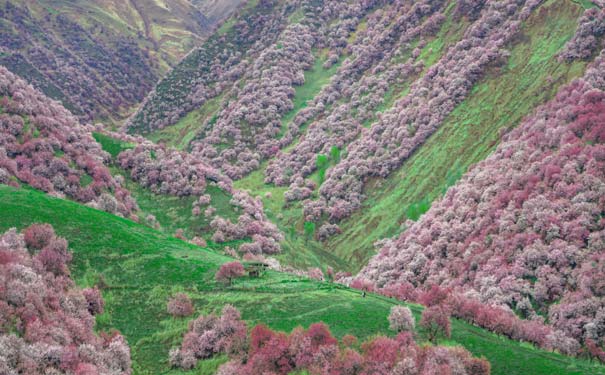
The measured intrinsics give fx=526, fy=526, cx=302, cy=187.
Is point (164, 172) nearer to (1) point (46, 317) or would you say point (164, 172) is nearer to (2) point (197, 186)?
(2) point (197, 186)

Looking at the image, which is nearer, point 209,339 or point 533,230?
point 209,339

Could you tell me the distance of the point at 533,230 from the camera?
89.9m

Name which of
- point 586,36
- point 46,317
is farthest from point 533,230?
point 46,317

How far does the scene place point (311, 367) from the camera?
1932 inches

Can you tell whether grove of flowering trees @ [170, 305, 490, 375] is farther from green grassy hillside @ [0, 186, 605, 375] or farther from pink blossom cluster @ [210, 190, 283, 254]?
pink blossom cluster @ [210, 190, 283, 254]

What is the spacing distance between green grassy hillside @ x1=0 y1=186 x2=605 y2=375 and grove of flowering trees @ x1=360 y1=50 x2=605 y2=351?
406 inches

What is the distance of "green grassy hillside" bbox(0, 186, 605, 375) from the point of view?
55.5 meters

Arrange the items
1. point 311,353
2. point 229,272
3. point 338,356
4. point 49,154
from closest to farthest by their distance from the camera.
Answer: point 338,356
point 311,353
point 229,272
point 49,154

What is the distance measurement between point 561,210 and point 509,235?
9.57 meters

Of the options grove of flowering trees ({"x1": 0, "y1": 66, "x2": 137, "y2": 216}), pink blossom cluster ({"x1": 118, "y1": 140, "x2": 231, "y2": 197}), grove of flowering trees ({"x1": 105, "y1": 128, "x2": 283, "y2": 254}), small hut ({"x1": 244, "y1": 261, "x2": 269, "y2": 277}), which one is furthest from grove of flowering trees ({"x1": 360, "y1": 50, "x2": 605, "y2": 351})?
grove of flowering trees ({"x1": 0, "y1": 66, "x2": 137, "y2": 216})

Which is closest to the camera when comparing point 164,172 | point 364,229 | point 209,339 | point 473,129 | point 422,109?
point 209,339

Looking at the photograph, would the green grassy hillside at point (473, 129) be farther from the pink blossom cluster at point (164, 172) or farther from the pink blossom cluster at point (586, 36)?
the pink blossom cluster at point (164, 172)

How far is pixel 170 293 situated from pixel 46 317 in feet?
56.4

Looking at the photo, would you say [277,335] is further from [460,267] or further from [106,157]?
[106,157]
